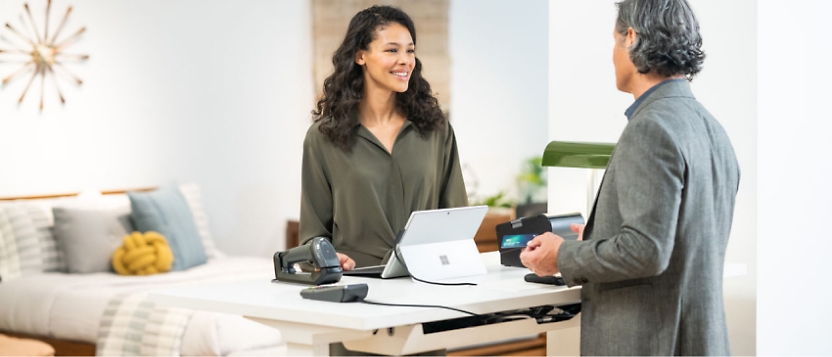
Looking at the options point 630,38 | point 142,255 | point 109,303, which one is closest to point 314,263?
point 630,38

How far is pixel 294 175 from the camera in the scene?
21.2 ft

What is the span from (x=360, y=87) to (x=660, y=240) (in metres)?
1.16

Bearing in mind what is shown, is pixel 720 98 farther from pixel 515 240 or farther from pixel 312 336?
pixel 312 336

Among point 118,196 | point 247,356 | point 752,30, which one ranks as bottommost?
point 247,356

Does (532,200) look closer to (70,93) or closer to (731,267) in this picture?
(70,93)

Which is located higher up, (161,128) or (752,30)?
(752,30)

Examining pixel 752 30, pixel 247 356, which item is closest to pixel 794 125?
pixel 752 30

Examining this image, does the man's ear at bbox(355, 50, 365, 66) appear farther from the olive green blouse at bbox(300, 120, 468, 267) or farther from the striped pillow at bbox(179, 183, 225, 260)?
the striped pillow at bbox(179, 183, 225, 260)

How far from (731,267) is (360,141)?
1010mm

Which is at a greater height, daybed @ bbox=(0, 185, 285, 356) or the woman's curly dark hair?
the woman's curly dark hair

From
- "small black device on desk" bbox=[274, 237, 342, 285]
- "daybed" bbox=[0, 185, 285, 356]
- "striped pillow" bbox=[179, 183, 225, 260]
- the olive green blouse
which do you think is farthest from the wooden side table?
"small black device on desk" bbox=[274, 237, 342, 285]

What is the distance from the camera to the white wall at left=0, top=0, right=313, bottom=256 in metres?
5.46

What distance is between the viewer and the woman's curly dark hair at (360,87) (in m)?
2.61

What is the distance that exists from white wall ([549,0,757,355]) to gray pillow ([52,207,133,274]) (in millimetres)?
2818
